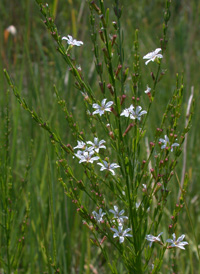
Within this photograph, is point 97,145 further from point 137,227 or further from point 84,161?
point 137,227

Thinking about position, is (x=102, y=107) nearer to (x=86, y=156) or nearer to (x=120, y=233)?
(x=86, y=156)

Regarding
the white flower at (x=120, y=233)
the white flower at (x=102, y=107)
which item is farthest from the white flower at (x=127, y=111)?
the white flower at (x=120, y=233)

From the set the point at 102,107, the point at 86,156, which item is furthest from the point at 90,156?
the point at 102,107

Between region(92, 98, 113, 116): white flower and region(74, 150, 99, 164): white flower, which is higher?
region(92, 98, 113, 116): white flower

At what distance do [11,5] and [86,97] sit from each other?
8.76 ft

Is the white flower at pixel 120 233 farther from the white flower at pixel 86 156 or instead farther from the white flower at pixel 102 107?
the white flower at pixel 102 107

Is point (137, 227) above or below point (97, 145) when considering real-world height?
below

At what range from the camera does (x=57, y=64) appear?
2.09 m

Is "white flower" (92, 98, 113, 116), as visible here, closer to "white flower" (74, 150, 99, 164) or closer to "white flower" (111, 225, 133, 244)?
"white flower" (74, 150, 99, 164)

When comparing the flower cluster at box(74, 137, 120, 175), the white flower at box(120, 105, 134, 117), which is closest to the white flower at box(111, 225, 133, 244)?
the flower cluster at box(74, 137, 120, 175)

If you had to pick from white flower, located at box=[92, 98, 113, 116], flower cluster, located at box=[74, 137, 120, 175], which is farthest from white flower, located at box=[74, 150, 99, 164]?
white flower, located at box=[92, 98, 113, 116]

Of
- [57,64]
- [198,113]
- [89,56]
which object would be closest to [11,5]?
[89,56]

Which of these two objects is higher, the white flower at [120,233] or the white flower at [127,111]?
the white flower at [127,111]

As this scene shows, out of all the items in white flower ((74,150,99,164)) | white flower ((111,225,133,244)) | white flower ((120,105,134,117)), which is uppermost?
white flower ((120,105,134,117))
